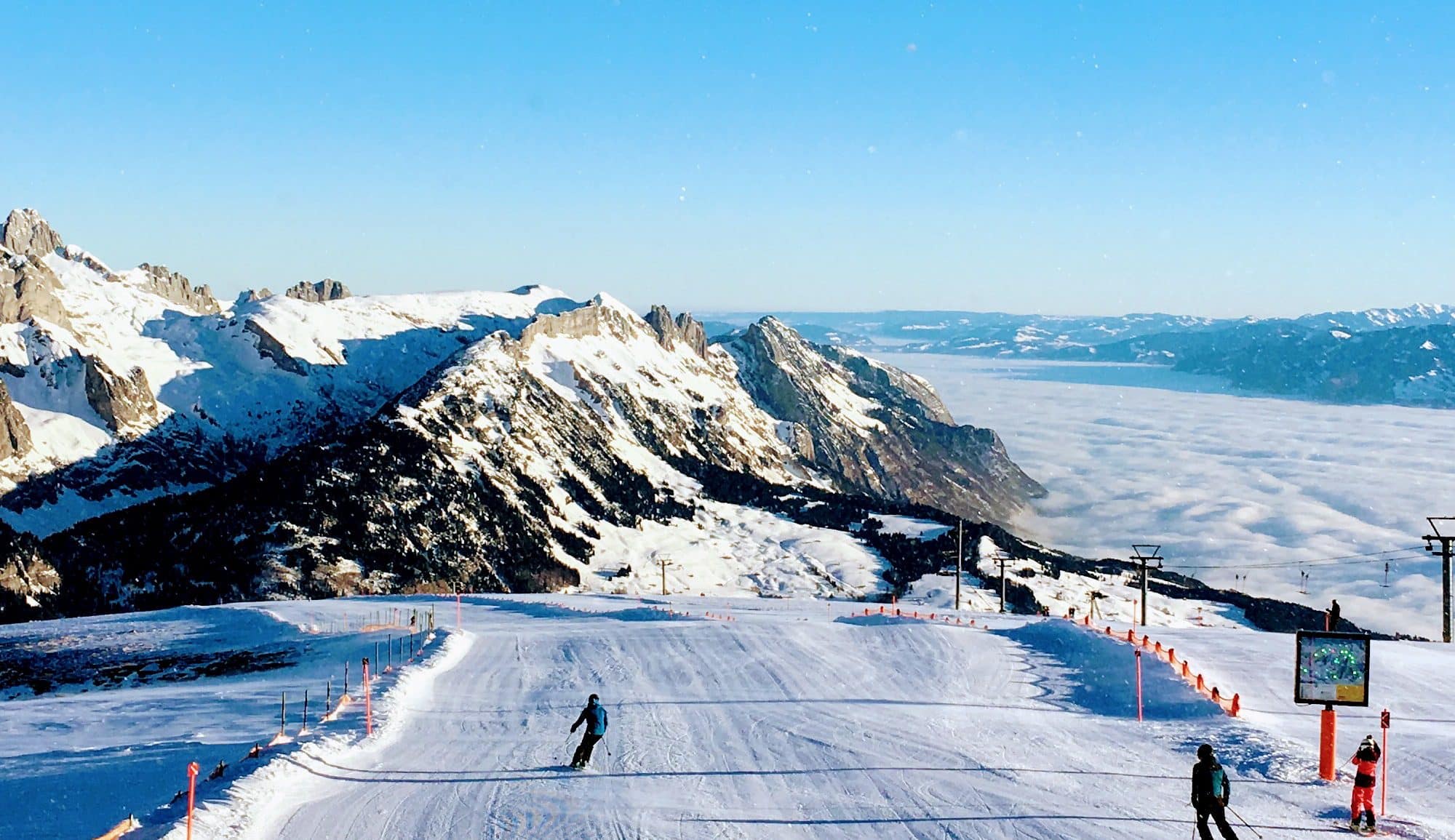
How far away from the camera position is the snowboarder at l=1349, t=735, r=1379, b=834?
1747 centimetres

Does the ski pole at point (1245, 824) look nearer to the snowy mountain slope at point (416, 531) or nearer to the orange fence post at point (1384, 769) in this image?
the orange fence post at point (1384, 769)

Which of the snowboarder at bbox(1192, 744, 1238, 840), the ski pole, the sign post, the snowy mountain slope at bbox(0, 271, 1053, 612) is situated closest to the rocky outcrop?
the snowy mountain slope at bbox(0, 271, 1053, 612)

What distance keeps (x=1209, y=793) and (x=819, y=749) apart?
9.78 metres

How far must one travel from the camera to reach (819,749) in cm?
2408

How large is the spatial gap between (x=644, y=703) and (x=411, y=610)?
34.6m

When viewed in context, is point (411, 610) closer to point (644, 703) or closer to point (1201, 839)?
point (644, 703)

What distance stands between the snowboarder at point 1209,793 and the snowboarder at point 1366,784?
3.06m

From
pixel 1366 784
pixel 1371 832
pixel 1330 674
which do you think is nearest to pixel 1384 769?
pixel 1366 784

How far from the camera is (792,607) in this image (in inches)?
2542

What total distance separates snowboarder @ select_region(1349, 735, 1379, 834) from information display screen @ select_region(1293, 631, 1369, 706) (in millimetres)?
3083

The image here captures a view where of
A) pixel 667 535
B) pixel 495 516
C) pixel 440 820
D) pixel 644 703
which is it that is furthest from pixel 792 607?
pixel 667 535

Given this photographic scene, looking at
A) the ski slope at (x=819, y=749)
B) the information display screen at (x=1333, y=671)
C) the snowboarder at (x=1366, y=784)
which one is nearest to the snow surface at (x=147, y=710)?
the ski slope at (x=819, y=749)

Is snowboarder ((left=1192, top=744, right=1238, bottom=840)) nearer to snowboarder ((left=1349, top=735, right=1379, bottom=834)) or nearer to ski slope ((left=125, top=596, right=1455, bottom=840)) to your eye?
ski slope ((left=125, top=596, right=1455, bottom=840))

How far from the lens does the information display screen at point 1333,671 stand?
68.0 feet
